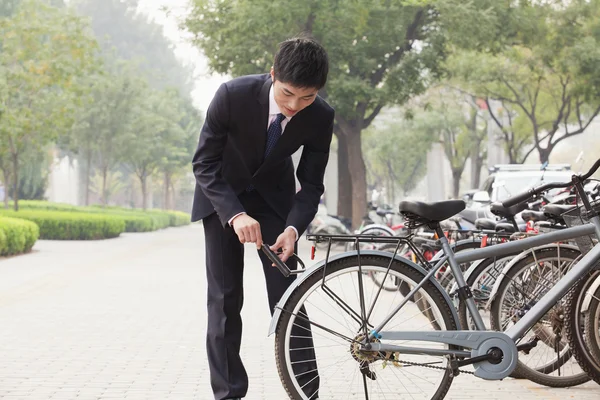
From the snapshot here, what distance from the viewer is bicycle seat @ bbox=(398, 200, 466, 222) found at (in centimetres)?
445

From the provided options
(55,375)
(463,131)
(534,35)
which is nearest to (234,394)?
(55,375)

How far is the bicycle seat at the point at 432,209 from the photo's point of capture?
4.45m

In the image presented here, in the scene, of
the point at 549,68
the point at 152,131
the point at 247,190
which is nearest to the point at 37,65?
the point at 549,68

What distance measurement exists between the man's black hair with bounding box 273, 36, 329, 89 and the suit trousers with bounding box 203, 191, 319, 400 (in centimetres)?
76

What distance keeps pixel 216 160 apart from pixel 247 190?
20 cm

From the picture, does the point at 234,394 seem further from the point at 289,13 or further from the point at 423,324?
the point at 289,13

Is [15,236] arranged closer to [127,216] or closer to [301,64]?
[301,64]

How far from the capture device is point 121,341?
836 cm

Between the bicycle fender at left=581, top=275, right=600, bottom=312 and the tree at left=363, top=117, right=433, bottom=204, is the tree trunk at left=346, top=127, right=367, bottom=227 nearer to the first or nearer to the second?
the bicycle fender at left=581, top=275, right=600, bottom=312

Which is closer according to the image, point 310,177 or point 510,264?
point 310,177

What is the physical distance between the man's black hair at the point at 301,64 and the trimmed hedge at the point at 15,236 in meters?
16.6

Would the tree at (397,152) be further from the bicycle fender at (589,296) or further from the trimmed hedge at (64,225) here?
the bicycle fender at (589,296)

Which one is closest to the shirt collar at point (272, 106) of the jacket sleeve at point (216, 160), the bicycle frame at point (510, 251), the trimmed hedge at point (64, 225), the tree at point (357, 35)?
the jacket sleeve at point (216, 160)

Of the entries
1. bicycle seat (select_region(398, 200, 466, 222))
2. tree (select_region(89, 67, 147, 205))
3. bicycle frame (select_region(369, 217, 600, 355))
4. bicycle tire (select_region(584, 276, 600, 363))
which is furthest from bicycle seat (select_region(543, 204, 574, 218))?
tree (select_region(89, 67, 147, 205))
